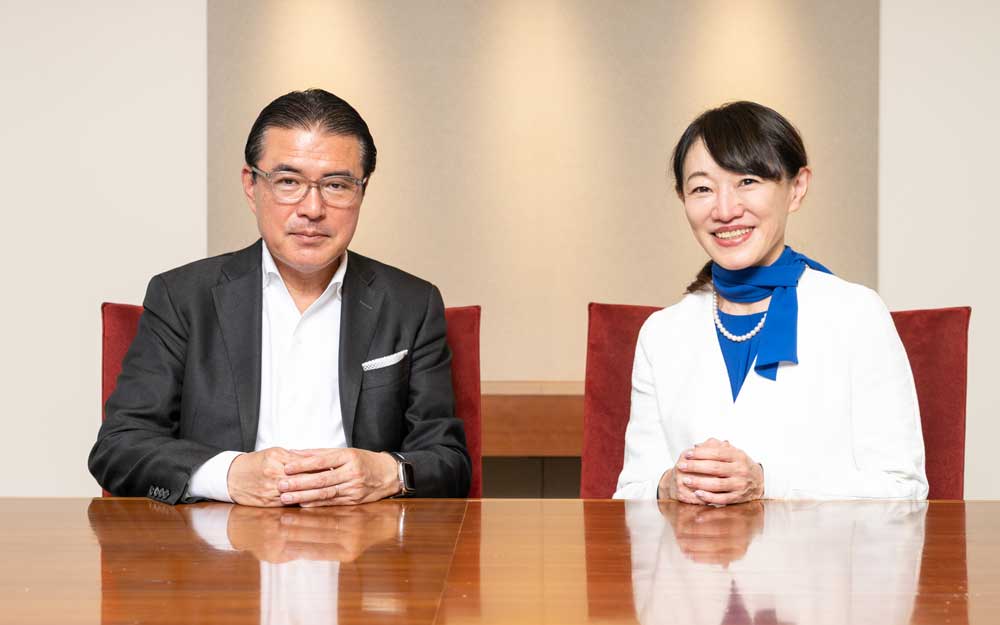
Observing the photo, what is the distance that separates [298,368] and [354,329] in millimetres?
147

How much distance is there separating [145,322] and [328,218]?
1.40 ft

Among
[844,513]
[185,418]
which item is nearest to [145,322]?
[185,418]

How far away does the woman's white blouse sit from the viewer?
6.12 ft

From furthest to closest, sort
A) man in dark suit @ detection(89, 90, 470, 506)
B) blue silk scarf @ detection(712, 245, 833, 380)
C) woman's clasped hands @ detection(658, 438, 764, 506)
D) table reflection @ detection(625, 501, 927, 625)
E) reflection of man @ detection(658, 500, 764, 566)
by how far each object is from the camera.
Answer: man in dark suit @ detection(89, 90, 470, 506)
blue silk scarf @ detection(712, 245, 833, 380)
woman's clasped hands @ detection(658, 438, 764, 506)
reflection of man @ detection(658, 500, 764, 566)
table reflection @ detection(625, 501, 927, 625)

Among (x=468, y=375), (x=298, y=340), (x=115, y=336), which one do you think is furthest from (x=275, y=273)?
(x=468, y=375)

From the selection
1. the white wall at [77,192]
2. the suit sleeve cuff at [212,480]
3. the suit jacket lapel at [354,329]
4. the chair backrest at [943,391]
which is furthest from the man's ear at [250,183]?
the white wall at [77,192]

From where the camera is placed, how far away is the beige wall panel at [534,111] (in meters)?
4.27

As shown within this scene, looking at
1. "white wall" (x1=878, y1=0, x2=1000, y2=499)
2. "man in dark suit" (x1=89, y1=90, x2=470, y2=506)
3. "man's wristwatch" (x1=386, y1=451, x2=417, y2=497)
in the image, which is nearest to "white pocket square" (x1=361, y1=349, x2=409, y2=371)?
"man in dark suit" (x1=89, y1=90, x2=470, y2=506)

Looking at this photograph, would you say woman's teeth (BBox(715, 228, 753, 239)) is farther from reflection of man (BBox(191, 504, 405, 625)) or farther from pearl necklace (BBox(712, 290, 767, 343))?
reflection of man (BBox(191, 504, 405, 625))

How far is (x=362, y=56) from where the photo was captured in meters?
4.28

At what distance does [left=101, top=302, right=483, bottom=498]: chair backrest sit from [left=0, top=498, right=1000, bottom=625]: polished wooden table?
0.50 m

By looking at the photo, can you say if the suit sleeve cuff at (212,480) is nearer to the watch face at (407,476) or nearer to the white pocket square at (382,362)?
the watch face at (407,476)

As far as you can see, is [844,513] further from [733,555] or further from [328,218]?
[328,218]

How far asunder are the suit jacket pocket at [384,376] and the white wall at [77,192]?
6.83ft
